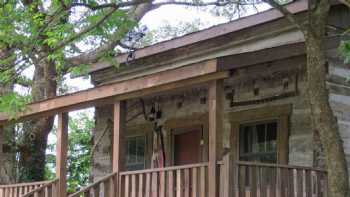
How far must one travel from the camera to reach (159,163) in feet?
42.7

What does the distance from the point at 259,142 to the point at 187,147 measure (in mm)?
2074

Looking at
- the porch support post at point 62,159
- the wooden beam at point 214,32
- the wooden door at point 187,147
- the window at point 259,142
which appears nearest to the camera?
the wooden beam at point 214,32

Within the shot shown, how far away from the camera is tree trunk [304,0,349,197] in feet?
22.2

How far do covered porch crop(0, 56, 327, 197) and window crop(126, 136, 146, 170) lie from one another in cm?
264

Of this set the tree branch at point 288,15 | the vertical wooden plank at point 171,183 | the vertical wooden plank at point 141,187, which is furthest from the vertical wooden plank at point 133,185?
the tree branch at point 288,15

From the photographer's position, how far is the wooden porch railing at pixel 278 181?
8.55m

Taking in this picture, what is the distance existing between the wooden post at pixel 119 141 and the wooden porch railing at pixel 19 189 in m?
1.59

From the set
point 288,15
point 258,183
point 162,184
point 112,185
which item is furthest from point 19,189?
point 288,15

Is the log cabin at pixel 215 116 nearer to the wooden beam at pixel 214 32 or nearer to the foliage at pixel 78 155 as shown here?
the wooden beam at pixel 214 32

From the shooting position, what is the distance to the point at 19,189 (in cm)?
1245

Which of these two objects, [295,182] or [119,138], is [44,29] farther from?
[295,182]

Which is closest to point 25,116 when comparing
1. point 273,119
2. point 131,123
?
point 131,123

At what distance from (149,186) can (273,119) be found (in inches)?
98.6

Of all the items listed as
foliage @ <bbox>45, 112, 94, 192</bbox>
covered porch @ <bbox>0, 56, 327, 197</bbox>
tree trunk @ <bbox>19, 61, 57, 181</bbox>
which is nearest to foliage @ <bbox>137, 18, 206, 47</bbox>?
foliage @ <bbox>45, 112, 94, 192</bbox>
